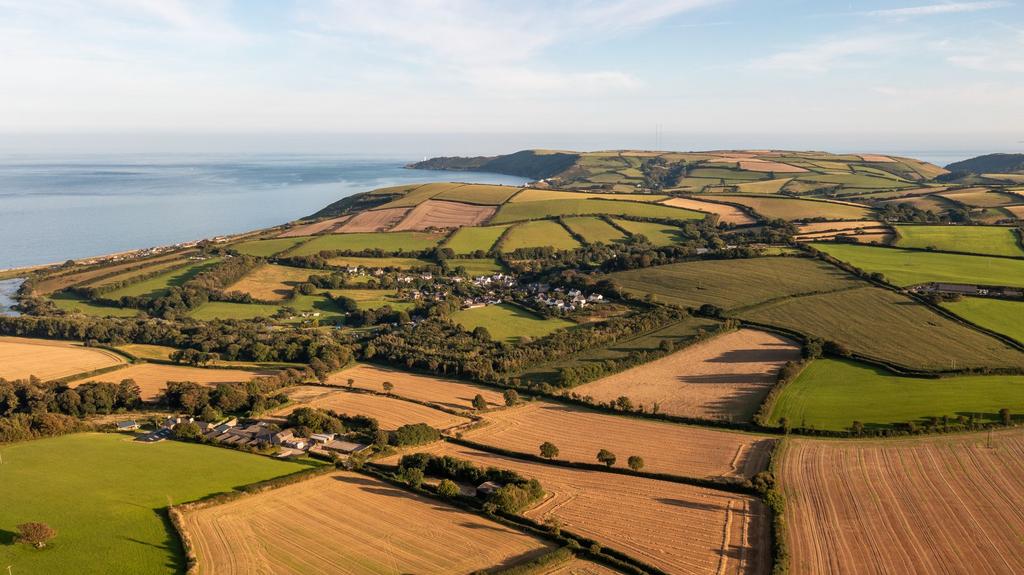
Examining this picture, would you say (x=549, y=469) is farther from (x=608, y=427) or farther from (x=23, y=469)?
(x=23, y=469)

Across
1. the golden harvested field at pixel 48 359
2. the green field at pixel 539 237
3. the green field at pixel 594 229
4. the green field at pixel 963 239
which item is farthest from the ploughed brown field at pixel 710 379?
the green field at pixel 594 229

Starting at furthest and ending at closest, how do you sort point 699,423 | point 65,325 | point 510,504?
point 65,325
point 699,423
point 510,504

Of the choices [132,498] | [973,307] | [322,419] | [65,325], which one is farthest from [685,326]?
[65,325]

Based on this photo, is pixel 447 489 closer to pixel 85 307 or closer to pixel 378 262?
pixel 85 307

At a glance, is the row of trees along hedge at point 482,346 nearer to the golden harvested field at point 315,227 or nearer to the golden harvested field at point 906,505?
the golden harvested field at point 906,505

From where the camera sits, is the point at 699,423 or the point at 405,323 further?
the point at 405,323

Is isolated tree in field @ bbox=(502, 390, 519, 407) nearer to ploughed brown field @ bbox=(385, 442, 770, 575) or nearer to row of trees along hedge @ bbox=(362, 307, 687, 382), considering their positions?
A: row of trees along hedge @ bbox=(362, 307, 687, 382)

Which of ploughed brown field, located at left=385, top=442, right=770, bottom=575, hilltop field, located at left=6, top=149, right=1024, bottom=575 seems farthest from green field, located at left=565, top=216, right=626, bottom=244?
ploughed brown field, located at left=385, top=442, right=770, bottom=575

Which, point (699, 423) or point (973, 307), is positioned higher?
point (973, 307)
